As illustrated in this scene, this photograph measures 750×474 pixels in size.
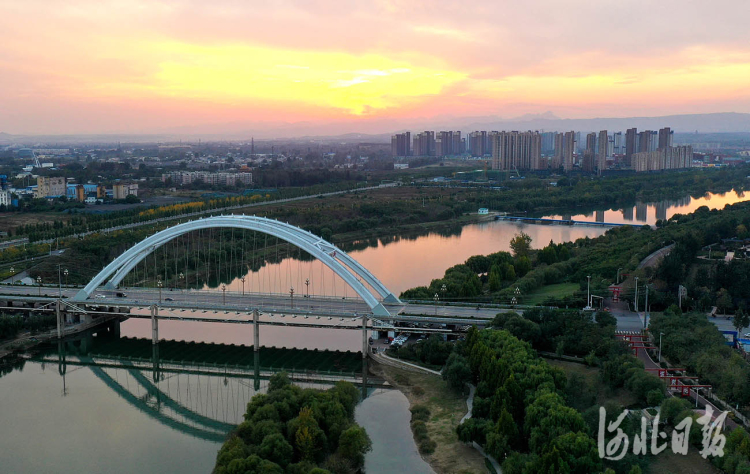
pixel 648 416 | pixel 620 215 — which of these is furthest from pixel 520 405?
pixel 620 215

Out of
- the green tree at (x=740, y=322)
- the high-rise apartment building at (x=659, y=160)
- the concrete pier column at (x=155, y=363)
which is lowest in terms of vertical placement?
the concrete pier column at (x=155, y=363)

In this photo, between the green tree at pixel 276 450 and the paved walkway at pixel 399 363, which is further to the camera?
the paved walkway at pixel 399 363

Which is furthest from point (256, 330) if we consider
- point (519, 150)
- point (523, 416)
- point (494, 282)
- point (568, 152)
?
point (568, 152)

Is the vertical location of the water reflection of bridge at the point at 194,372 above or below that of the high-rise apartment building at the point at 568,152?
below

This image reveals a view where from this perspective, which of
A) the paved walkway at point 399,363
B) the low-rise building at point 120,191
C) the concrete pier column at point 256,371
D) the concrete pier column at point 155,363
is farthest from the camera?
the low-rise building at point 120,191

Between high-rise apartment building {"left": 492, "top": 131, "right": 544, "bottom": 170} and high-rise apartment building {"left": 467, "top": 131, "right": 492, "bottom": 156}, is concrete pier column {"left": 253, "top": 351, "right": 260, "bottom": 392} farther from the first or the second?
high-rise apartment building {"left": 467, "top": 131, "right": 492, "bottom": 156}

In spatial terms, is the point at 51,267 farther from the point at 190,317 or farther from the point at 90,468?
the point at 90,468

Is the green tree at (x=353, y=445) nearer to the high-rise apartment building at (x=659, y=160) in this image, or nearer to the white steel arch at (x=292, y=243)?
the white steel arch at (x=292, y=243)

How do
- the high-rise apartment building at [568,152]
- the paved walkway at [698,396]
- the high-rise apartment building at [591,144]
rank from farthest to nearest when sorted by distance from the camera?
the high-rise apartment building at [591,144]
the high-rise apartment building at [568,152]
the paved walkway at [698,396]

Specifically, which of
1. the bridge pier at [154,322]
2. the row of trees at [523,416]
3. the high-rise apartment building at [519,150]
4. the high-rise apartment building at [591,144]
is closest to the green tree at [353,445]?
the row of trees at [523,416]
